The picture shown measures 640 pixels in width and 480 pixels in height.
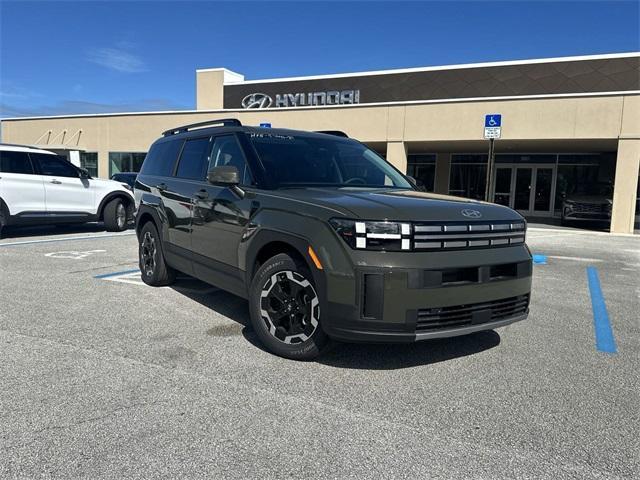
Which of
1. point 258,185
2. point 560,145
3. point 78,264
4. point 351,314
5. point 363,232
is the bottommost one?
point 78,264

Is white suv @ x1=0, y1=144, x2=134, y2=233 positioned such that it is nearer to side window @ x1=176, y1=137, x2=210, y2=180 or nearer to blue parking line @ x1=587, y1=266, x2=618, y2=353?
side window @ x1=176, y1=137, x2=210, y2=180

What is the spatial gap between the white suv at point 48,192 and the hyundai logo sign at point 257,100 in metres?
15.9

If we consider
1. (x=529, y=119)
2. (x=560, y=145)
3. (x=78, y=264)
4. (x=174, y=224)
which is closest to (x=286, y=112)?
(x=529, y=119)

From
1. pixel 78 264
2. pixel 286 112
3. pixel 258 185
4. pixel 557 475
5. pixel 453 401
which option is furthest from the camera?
pixel 286 112

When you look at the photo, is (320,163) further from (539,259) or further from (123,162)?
(123,162)

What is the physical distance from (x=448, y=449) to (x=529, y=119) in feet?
55.0

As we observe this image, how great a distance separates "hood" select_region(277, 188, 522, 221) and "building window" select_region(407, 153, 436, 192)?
2044 centimetres

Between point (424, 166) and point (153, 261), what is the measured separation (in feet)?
64.5

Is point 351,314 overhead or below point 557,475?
overhead

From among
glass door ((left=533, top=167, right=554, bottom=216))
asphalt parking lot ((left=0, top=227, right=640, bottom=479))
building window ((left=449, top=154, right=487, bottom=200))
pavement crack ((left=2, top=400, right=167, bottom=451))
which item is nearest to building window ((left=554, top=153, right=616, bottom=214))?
glass door ((left=533, top=167, right=554, bottom=216))

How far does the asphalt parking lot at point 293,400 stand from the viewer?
101 inches

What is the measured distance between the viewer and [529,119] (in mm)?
17266

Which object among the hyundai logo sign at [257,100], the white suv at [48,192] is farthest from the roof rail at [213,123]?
the hyundai logo sign at [257,100]

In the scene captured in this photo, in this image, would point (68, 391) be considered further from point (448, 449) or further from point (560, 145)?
point (560, 145)
